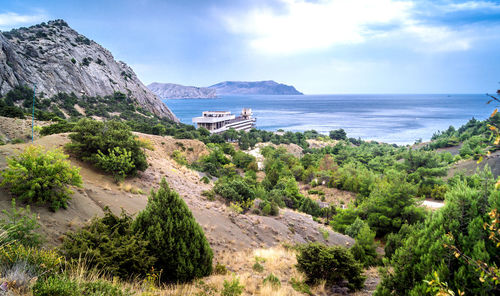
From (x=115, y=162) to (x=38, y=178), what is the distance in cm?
527

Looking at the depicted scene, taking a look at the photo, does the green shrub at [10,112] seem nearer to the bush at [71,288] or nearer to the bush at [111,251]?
the bush at [111,251]

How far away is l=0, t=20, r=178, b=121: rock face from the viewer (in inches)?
1898

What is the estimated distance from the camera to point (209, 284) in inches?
264

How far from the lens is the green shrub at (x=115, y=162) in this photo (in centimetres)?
1284

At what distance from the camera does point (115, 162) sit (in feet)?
42.8

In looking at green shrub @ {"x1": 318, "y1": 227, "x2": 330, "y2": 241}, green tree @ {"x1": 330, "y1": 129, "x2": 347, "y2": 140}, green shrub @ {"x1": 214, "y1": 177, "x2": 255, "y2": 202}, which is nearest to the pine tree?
green shrub @ {"x1": 214, "y1": 177, "x2": 255, "y2": 202}

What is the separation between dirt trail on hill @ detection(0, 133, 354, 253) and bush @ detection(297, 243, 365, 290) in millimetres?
3891

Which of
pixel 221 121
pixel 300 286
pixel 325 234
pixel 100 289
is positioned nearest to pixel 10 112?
pixel 100 289

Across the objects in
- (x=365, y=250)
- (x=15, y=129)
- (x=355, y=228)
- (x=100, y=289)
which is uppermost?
(x=15, y=129)

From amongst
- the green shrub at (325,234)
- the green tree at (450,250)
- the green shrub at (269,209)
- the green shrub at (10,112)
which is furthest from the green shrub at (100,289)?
the green shrub at (10,112)

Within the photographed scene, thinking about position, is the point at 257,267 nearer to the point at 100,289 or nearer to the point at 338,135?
the point at 100,289

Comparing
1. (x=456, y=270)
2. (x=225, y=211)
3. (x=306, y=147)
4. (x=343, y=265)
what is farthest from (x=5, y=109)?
(x=306, y=147)

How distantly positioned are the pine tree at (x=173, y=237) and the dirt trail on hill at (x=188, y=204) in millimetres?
1791

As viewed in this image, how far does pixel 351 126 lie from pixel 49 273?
387 ft
